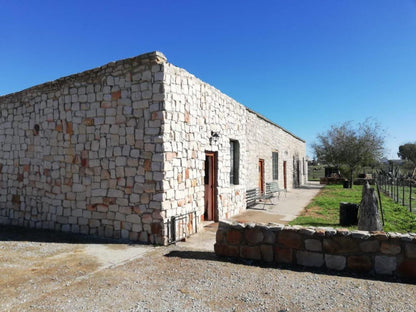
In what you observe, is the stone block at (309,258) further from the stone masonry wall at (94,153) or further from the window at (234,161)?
the window at (234,161)

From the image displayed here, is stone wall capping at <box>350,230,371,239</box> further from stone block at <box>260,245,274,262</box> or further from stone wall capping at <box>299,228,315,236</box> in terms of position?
stone block at <box>260,245,274,262</box>

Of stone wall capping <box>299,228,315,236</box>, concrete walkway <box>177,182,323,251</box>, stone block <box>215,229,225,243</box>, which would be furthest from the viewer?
concrete walkway <box>177,182,323,251</box>

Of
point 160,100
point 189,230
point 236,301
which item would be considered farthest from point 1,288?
point 160,100

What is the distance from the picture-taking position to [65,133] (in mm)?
7188

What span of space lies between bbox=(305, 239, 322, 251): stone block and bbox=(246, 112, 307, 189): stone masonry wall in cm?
668

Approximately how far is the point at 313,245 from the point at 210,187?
407 centimetres

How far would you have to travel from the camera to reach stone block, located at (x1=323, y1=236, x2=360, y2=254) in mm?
4179

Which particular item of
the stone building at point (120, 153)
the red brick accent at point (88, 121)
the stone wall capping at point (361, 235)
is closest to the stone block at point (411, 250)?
the stone wall capping at point (361, 235)

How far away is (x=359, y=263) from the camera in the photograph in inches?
164

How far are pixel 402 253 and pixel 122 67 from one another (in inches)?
243

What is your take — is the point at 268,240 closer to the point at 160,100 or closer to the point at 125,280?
the point at 125,280

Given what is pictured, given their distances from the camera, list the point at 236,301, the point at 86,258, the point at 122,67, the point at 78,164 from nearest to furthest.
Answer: the point at 236,301, the point at 86,258, the point at 122,67, the point at 78,164

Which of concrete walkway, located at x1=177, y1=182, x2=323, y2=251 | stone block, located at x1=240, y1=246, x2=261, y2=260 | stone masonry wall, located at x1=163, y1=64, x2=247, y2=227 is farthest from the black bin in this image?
stone block, located at x1=240, y1=246, x2=261, y2=260

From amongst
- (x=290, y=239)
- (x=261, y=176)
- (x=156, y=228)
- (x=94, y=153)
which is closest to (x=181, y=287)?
(x=290, y=239)
